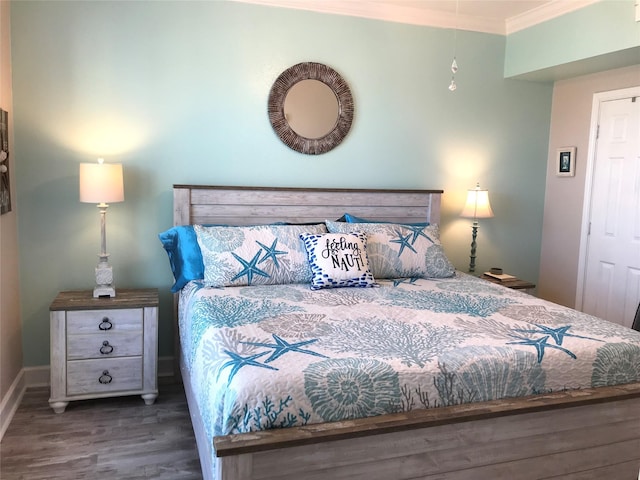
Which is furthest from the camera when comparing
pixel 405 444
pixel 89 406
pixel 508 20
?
pixel 508 20

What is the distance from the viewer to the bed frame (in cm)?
160

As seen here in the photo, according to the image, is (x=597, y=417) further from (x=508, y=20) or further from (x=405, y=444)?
(x=508, y=20)

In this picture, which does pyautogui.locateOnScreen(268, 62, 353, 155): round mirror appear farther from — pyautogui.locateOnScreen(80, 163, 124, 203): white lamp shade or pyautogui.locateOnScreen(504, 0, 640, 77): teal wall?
pyautogui.locateOnScreen(504, 0, 640, 77): teal wall

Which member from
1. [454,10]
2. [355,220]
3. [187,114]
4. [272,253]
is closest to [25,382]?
[272,253]

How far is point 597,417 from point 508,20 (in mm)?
2982

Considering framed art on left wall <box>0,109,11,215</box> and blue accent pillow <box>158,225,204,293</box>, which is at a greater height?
framed art on left wall <box>0,109,11,215</box>

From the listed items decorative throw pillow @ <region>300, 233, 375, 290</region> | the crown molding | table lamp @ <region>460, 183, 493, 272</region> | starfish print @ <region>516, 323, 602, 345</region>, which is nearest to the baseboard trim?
decorative throw pillow @ <region>300, 233, 375, 290</region>

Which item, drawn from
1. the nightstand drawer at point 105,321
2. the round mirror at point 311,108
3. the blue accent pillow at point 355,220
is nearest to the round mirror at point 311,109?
the round mirror at point 311,108

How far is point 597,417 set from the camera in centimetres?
200

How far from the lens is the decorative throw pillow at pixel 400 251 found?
3.16 meters

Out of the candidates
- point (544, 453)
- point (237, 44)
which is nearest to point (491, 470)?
point (544, 453)

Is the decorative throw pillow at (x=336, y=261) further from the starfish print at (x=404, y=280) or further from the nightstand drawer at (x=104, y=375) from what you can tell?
the nightstand drawer at (x=104, y=375)

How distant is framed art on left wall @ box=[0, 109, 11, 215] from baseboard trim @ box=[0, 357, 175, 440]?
99 centimetres

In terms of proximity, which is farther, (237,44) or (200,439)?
(237,44)
